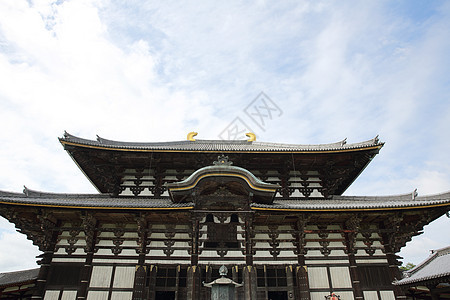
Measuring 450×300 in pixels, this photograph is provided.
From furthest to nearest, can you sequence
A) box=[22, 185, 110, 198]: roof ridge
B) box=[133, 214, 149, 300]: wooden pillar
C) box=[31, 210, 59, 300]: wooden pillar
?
box=[22, 185, 110, 198]: roof ridge
box=[31, 210, 59, 300]: wooden pillar
box=[133, 214, 149, 300]: wooden pillar

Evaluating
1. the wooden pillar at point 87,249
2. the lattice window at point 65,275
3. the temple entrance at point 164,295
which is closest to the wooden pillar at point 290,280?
the temple entrance at point 164,295

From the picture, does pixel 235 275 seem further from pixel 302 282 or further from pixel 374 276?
pixel 374 276

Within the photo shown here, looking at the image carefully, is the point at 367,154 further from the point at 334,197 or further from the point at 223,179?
the point at 223,179

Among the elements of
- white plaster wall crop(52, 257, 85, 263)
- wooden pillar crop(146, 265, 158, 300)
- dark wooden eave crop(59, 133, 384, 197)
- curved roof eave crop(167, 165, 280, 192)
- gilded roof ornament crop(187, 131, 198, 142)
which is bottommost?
wooden pillar crop(146, 265, 158, 300)

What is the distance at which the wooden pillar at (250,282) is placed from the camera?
13.3 m

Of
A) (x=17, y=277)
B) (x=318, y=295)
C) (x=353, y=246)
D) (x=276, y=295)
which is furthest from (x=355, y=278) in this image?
(x=17, y=277)

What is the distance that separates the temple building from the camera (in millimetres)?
13602

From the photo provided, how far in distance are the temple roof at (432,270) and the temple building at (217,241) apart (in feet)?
3.55

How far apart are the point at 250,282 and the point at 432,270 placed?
27.2ft

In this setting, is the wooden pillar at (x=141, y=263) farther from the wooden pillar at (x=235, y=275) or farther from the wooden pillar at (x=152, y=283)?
the wooden pillar at (x=235, y=275)

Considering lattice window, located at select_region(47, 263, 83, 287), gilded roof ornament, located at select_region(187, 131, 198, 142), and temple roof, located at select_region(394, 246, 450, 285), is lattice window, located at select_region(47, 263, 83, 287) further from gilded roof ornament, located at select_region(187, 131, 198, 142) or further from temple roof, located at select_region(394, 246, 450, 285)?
temple roof, located at select_region(394, 246, 450, 285)

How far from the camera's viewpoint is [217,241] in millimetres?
14539


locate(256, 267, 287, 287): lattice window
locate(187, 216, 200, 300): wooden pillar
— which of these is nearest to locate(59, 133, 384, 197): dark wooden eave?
locate(187, 216, 200, 300): wooden pillar

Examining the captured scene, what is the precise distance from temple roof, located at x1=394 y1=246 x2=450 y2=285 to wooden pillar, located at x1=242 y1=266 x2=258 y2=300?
22.1 ft
